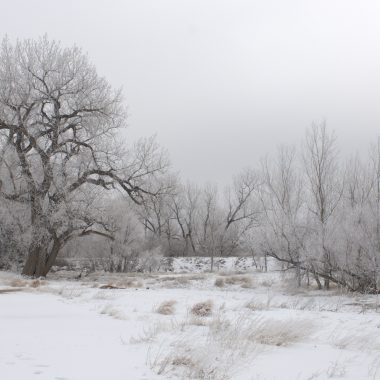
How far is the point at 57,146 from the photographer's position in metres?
20.8

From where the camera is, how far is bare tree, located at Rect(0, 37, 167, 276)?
2031 cm

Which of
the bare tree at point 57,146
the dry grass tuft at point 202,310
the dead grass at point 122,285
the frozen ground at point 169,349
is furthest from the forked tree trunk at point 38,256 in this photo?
the dry grass tuft at point 202,310

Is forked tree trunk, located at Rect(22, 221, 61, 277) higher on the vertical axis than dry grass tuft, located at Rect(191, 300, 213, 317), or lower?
higher

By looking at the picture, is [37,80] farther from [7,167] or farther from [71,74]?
[7,167]

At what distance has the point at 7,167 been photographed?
20438mm

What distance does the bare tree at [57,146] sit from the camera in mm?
20312

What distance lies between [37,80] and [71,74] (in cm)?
159

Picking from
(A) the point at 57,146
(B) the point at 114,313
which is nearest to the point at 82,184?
(A) the point at 57,146

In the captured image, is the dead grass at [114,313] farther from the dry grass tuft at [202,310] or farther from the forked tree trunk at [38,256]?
the forked tree trunk at [38,256]

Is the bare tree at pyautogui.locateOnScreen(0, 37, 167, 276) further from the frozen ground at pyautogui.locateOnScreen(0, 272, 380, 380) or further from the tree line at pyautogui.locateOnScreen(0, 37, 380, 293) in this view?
the frozen ground at pyautogui.locateOnScreen(0, 272, 380, 380)

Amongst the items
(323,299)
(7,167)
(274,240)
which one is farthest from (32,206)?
(323,299)

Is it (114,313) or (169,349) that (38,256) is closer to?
(114,313)

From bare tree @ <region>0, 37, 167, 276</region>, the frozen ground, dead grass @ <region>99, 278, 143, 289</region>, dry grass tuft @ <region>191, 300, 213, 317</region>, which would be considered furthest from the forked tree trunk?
dry grass tuft @ <region>191, 300, 213, 317</region>

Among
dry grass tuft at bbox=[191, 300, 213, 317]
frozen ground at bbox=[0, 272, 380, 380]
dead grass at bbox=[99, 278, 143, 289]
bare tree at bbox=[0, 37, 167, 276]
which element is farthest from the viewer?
bare tree at bbox=[0, 37, 167, 276]
